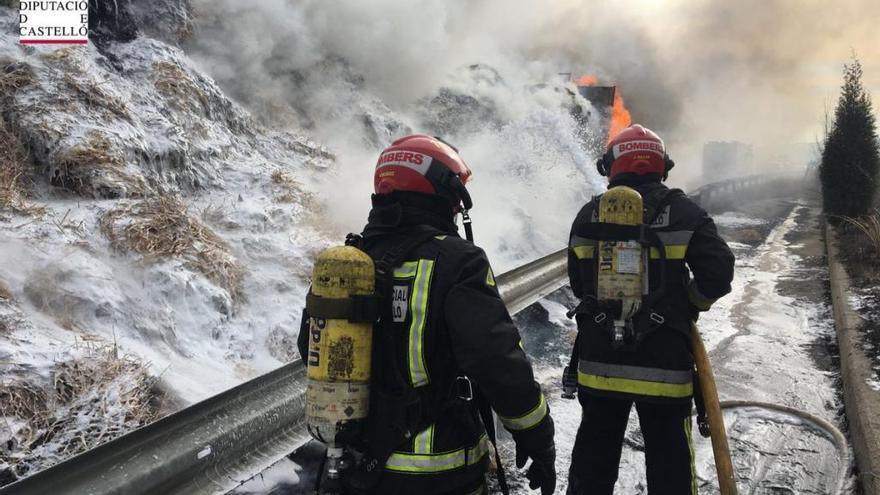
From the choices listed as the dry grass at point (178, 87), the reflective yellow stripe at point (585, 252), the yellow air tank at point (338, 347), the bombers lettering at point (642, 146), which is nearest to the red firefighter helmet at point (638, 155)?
the bombers lettering at point (642, 146)

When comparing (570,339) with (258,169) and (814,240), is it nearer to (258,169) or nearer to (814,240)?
(258,169)

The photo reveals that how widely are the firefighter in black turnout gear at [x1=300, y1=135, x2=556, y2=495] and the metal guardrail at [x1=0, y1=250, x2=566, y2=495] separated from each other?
1093mm

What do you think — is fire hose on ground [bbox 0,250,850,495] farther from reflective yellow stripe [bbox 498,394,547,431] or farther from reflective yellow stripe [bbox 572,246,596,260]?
reflective yellow stripe [bbox 498,394,547,431]

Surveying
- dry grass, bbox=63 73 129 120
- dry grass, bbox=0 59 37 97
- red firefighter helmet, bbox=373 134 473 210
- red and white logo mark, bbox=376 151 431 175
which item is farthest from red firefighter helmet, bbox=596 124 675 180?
dry grass, bbox=0 59 37 97

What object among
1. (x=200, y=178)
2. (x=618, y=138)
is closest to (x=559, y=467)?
(x=618, y=138)

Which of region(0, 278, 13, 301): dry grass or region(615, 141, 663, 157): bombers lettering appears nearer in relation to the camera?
region(615, 141, 663, 157): bombers lettering

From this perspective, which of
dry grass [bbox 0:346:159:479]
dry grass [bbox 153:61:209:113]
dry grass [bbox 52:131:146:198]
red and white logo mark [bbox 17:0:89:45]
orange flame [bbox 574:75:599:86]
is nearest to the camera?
dry grass [bbox 0:346:159:479]

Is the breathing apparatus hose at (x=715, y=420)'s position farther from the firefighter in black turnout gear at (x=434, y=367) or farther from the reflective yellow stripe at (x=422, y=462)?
the reflective yellow stripe at (x=422, y=462)

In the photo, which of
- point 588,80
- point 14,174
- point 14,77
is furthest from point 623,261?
point 588,80

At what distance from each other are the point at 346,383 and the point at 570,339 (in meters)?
4.75

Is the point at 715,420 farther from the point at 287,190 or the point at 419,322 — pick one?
the point at 287,190

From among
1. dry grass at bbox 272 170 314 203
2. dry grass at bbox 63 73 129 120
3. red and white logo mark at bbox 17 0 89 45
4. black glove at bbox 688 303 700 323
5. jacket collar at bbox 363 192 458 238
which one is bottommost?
black glove at bbox 688 303 700 323

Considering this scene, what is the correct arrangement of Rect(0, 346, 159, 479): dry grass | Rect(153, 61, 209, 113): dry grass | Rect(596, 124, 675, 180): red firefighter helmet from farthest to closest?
Rect(153, 61, 209, 113): dry grass → Rect(596, 124, 675, 180): red firefighter helmet → Rect(0, 346, 159, 479): dry grass

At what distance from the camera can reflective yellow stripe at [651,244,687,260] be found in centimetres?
299
